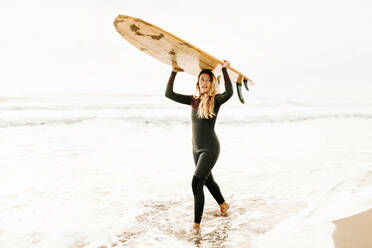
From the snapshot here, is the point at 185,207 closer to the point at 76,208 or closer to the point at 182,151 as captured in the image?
the point at 76,208

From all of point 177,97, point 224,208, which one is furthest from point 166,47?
point 224,208

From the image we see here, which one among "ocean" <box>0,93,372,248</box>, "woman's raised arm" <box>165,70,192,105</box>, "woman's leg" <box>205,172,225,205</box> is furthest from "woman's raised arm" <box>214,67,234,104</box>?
"ocean" <box>0,93,372,248</box>

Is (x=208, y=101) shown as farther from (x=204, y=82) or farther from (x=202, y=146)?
(x=202, y=146)

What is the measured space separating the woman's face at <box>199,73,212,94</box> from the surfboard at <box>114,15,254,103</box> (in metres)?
0.22

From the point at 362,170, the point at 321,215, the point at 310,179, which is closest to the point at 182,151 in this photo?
the point at 310,179

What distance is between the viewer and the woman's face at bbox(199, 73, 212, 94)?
387 centimetres

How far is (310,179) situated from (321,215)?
2.19 m

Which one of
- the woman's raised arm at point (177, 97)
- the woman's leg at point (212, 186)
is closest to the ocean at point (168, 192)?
the woman's leg at point (212, 186)

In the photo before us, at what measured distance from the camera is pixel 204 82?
3.88 m

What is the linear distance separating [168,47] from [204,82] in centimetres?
71

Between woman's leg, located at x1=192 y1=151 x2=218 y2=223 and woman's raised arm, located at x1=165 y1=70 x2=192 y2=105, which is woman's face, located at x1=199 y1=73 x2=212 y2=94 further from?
woman's leg, located at x1=192 y1=151 x2=218 y2=223

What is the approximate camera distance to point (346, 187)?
5.59 metres

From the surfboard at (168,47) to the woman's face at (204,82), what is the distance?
223 mm

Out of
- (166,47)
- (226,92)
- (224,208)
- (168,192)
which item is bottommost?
(168,192)
